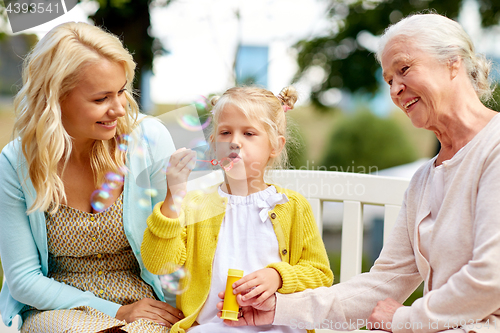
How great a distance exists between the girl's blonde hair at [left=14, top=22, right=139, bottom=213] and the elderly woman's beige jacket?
993 millimetres

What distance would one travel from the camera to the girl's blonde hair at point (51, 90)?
177 cm

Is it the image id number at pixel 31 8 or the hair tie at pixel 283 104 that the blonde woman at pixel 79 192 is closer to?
the hair tie at pixel 283 104

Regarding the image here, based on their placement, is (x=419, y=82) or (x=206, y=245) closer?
(x=419, y=82)

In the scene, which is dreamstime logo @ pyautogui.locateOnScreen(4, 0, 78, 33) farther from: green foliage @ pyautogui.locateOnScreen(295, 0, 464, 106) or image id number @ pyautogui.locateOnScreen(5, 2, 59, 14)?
green foliage @ pyautogui.locateOnScreen(295, 0, 464, 106)

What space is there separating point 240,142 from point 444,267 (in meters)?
0.80

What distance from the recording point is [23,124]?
1857 millimetres

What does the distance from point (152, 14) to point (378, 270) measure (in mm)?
3516

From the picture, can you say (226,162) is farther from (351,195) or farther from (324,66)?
(324,66)

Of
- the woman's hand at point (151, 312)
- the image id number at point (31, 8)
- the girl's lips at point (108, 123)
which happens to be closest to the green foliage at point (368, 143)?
the image id number at point (31, 8)

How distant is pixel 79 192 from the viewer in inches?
77.4

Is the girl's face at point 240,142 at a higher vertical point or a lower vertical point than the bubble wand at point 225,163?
higher

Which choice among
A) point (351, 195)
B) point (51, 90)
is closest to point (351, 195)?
point (351, 195)

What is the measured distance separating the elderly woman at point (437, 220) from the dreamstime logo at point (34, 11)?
1.97 metres

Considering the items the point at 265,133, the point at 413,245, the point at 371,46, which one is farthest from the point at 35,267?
the point at 371,46
